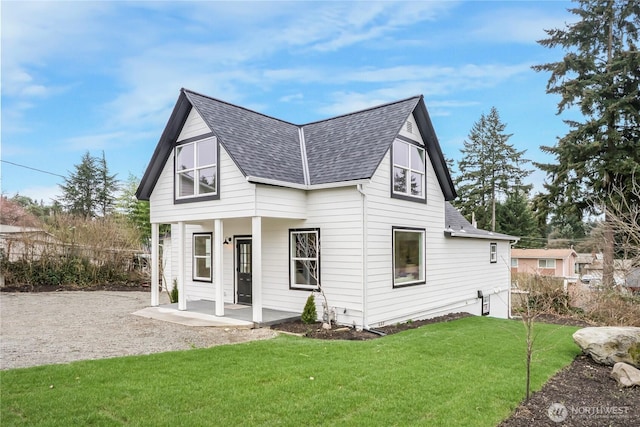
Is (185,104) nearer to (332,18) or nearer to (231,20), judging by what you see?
(231,20)

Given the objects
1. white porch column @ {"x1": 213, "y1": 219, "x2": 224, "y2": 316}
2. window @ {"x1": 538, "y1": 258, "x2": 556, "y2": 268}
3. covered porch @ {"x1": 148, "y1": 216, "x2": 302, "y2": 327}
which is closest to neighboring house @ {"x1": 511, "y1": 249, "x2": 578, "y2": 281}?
window @ {"x1": 538, "y1": 258, "x2": 556, "y2": 268}

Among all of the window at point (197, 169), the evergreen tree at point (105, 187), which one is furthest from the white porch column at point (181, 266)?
the evergreen tree at point (105, 187)

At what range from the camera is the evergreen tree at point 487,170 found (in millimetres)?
40781

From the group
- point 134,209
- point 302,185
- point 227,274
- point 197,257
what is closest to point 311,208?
point 302,185

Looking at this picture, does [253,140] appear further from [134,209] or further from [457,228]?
[134,209]

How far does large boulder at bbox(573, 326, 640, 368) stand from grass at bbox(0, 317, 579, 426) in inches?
22.5

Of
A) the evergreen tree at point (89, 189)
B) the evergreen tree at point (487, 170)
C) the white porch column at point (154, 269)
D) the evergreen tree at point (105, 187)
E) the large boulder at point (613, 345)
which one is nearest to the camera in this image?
the large boulder at point (613, 345)

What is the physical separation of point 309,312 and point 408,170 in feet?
16.6

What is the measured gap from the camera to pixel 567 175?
20.1 m

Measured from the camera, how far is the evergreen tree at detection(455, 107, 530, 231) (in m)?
40.8

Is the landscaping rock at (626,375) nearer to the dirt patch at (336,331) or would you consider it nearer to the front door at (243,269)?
the dirt patch at (336,331)

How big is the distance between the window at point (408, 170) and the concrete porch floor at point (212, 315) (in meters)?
4.65

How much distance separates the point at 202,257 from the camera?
13852 millimetres

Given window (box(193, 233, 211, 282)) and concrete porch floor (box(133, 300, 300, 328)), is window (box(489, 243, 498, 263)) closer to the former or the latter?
concrete porch floor (box(133, 300, 300, 328))
